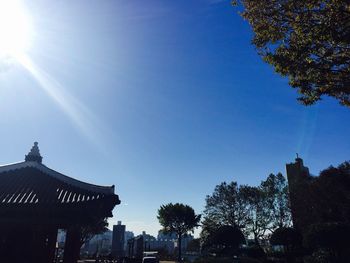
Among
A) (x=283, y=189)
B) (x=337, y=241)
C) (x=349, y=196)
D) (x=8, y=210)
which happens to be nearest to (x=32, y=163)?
(x=8, y=210)

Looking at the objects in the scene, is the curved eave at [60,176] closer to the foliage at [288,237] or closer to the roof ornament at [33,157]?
the roof ornament at [33,157]

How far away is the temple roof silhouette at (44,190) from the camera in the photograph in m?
8.84

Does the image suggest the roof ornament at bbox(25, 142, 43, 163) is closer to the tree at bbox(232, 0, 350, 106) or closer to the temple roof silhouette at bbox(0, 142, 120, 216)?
the temple roof silhouette at bbox(0, 142, 120, 216)

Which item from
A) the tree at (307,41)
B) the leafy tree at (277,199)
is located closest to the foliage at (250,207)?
the leafy tree at (277,199)

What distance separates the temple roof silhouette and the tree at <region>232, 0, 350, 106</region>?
312 inches

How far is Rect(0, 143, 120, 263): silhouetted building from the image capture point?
28.7 ft

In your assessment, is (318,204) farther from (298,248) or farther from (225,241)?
(225,241)

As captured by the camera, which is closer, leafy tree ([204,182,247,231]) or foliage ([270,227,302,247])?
foliage ([270,227,302,247])

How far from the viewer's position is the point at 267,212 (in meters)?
48.6

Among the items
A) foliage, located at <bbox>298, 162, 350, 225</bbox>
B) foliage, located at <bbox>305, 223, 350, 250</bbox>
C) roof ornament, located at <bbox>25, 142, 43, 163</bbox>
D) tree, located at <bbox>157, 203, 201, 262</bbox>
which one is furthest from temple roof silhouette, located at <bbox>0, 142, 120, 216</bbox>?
tree, located at <bbox>157, 203, 201, 262</bbox>

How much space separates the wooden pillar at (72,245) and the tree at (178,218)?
149 feet

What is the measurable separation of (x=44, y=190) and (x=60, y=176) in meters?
1.24

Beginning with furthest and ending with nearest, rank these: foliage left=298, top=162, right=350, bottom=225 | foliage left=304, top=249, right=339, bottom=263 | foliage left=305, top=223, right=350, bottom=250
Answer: foliage left=298, top=162, right=350, bottom=225 < foliage left=304, top=249, right=339, bottom=263 < foliage left=305, top=223, right=350, bottom=250

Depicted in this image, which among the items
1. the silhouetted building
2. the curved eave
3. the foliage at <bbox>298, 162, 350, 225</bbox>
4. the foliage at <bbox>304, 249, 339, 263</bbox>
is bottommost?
the foliage at <bbox>304, 249, 339, 263</bbox>
